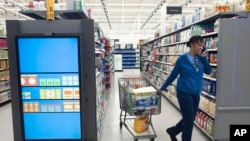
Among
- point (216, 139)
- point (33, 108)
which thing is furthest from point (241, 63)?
point (33, 108)

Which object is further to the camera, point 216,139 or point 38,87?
point 216,139

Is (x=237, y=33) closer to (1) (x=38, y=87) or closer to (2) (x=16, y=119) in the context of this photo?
(1) (x=38, y=87)

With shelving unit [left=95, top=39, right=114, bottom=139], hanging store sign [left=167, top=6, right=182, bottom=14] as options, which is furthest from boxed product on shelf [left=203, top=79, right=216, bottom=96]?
hanging store sign [left=167, top=6, right=182, bottom=14]

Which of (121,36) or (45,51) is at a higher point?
(121,36)

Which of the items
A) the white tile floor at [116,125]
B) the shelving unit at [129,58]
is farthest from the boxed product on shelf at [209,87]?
the shelving unit at [129,58]

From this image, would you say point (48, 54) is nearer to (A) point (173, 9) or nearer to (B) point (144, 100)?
(B) point (144, 100)

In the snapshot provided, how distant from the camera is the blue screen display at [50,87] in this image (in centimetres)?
306

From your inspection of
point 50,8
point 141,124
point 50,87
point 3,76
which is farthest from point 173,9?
point 50,87

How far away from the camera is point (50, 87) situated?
313 cm

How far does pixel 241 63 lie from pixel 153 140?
1.97 m

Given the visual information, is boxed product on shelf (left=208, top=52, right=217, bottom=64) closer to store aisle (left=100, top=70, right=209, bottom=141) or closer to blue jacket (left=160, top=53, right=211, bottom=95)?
blue jacket (left=160, top=53, right=211, bottom=95)

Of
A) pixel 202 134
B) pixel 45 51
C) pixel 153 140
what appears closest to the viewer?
pixel 45 51

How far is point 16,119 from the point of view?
10.7 ft

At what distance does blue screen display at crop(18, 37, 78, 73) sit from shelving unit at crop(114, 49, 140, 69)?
1945 cm
